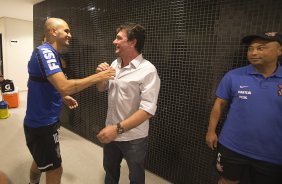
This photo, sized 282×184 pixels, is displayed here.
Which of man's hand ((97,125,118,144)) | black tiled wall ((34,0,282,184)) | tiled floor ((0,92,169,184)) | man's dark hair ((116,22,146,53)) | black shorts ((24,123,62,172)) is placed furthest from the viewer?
tiled floor ((0,92,169,184))

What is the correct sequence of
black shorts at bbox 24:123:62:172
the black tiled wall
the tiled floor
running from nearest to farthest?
black shorts at bbox 24:123:62:172 < the black tiled wall < the tiled floor

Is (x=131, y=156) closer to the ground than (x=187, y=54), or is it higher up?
closer to the ground

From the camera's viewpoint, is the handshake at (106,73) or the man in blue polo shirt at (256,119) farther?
the handshake at (106,73)

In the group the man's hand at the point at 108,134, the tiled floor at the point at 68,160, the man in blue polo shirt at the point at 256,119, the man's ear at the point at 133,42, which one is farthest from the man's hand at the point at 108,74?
the tiled floor at the point at 68,160

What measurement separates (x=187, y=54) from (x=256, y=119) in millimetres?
878

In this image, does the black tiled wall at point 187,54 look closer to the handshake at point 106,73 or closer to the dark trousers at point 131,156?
the dark trousers at point 131,156

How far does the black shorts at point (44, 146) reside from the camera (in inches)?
58.3

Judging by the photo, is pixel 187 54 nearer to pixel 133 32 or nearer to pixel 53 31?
pixel 133 32

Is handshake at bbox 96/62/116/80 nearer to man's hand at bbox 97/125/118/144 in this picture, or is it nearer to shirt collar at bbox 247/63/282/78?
man's hand at bbox 97/125/118/144

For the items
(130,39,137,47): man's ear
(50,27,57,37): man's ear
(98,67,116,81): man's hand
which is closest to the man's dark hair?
(130,39,137,47): man's ear

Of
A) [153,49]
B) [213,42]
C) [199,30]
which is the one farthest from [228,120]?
[153,49]

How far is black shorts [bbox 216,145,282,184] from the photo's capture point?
124 centimetres

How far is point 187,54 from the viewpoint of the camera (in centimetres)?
189

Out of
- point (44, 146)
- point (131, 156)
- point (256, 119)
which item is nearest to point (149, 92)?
point (131, 156)
